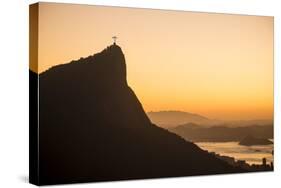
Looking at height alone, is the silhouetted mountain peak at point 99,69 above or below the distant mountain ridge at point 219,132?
above

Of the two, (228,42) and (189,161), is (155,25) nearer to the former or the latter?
(228,42)

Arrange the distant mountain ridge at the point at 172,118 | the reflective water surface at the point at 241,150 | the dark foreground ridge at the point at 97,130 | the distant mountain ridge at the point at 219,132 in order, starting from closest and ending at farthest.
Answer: the dark foreground ridge at the point at 97,130, the distant mountain ridge at the point at 172,118, the distant mountain ridge at the point at 219,132, the reflective water surface at the point at 241,150

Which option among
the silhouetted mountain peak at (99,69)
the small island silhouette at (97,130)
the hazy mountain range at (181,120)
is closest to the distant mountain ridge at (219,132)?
the hazy mountain range at (181,120)

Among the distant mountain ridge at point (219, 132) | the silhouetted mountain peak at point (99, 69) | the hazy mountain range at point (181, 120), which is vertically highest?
the silhouetted mountain peak at point (99, 69)

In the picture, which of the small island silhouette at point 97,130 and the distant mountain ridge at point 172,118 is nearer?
the small island silhouette at point 97,130

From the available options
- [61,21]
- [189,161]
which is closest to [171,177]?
[189,161]

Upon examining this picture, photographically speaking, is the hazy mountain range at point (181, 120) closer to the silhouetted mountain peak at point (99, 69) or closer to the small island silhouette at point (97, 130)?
the small island silhouette at point (97, 130)

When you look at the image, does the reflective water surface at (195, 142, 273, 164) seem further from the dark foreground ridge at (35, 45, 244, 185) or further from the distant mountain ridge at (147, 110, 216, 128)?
the dark foreground ridge at (35, 45, 244, 185)

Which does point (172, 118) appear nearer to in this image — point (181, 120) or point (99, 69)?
point (181, 120)

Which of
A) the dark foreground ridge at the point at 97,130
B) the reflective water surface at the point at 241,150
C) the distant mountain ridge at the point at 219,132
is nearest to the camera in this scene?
the dark foreground ridge at the point at 97,130
